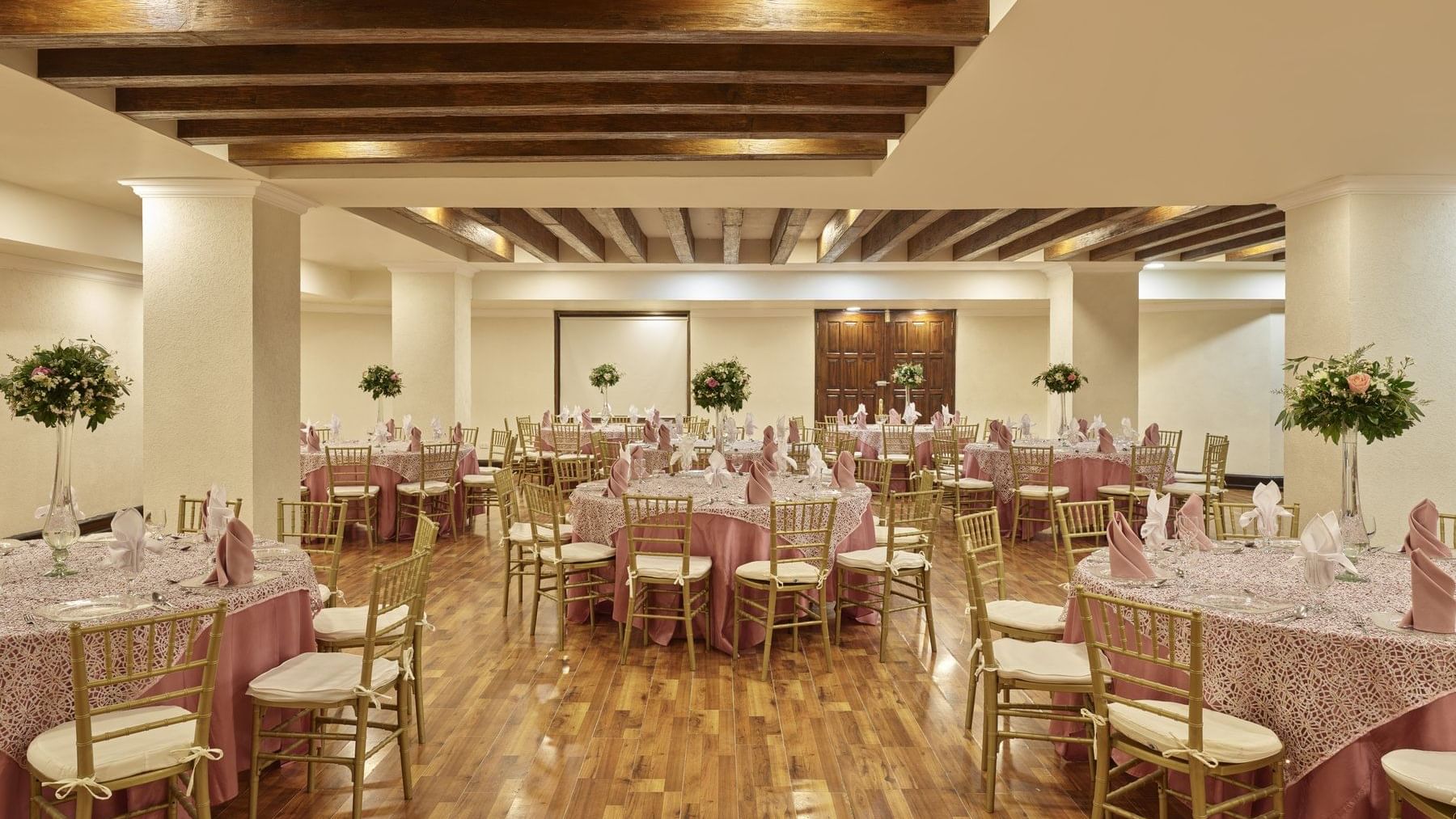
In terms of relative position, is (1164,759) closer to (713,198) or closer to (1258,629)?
(1258,629)

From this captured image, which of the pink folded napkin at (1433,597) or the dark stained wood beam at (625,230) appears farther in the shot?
the dark stained wood beam at (625,230)

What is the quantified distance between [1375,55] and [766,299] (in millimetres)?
9297

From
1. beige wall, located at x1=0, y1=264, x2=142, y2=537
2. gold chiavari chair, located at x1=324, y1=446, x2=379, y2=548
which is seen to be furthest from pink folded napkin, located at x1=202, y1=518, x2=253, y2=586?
beige wall, located at x1=0, y1=264, x2=142, y2=537

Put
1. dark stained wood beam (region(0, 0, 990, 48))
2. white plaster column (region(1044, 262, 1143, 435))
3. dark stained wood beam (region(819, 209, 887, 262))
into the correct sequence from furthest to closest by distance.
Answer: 1. white plaster column (region(1044, 262, 1143, 435))
2. dark stained wood beam (region(819, 209, 887, 262))
3. dark stained wood beam (region(0, 0, 990, 48))

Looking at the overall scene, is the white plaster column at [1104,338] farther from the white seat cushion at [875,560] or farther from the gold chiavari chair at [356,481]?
the gold chiavari chair at [356,481]

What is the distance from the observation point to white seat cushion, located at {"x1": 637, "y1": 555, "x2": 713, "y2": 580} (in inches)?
188

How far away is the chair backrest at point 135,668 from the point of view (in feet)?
7.72

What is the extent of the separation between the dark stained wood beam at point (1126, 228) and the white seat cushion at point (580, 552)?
5.40m

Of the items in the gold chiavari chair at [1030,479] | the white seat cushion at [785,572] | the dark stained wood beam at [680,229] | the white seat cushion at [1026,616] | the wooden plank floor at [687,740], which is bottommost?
the wooden plank floor at [687,740]

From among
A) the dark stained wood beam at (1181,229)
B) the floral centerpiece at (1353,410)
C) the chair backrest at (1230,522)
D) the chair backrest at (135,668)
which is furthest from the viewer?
the dark stained wood beam at (1181,229)

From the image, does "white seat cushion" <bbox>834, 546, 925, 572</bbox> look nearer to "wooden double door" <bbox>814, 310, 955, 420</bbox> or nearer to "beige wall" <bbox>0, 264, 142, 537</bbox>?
"beige wall" <bbox>0, 264, 142, 537</bbox>

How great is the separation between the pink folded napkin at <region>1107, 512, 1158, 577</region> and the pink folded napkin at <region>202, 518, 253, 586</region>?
3.26 meters

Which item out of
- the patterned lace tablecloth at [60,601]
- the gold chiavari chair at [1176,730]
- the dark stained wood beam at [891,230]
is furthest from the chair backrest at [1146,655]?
the dark stained wood beam at [891,230]
